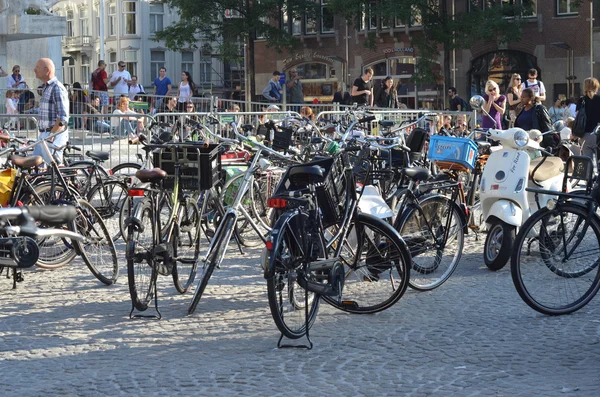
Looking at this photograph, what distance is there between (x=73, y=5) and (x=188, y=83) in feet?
146

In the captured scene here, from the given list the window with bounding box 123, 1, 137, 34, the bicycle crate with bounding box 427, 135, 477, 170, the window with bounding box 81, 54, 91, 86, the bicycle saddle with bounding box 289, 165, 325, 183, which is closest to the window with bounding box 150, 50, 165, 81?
the window with bounding box 123, 1, 137, 34

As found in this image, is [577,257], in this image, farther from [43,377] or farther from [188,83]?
[188,83]

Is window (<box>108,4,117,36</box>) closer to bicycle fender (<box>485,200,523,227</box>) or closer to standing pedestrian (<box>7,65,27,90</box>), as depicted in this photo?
standing pedestrian (<box>7,65,27,90</box>)

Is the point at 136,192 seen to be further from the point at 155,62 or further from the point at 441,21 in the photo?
the point at 155,62

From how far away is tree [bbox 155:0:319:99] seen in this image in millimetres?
42188

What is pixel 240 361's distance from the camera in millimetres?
6266

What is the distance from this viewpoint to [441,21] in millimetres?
38594

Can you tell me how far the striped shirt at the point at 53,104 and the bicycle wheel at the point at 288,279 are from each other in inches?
221

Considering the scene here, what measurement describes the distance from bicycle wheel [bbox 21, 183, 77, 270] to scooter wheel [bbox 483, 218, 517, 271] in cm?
339

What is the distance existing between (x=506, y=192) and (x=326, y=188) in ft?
8.40

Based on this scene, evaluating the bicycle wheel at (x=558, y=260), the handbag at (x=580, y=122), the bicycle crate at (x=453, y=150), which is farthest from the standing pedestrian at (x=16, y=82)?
the bicycle wheel at (x=558, y=260)

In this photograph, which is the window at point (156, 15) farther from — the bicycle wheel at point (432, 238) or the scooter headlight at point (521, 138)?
the bicycle wheel at point (432, 238)

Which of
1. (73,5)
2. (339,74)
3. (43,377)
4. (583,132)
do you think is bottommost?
(43,377)

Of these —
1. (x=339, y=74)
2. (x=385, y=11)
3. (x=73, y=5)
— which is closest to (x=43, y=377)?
(x=385, y=11)
